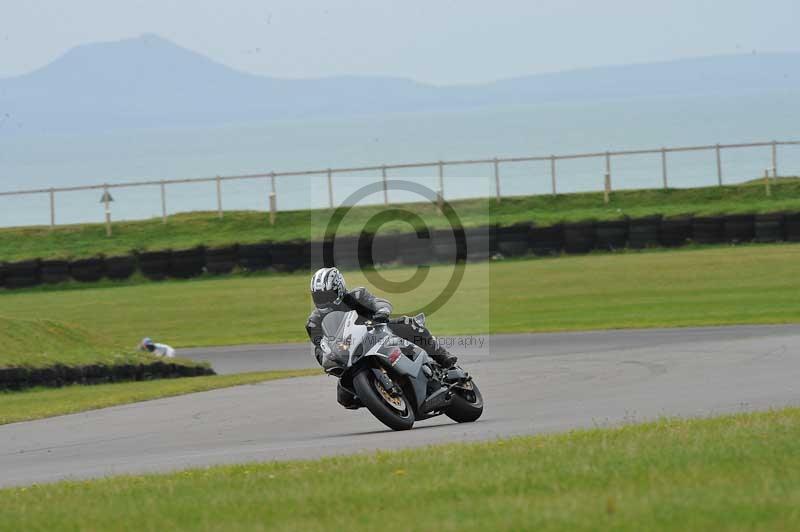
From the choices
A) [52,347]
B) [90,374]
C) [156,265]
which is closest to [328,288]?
[90,374]

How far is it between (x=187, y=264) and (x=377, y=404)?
1053 inches

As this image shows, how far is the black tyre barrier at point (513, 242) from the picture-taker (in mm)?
36844

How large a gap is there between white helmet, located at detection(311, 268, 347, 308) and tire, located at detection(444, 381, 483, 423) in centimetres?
157

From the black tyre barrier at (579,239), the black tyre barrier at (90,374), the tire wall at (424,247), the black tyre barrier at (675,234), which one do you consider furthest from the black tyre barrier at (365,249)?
the black tyre barrier at (90,374)

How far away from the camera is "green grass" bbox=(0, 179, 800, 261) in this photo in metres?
41.5

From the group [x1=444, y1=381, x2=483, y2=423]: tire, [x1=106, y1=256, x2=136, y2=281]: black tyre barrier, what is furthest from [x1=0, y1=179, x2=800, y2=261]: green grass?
[x1=444, y1=381, x2=483, y2=423]: tire

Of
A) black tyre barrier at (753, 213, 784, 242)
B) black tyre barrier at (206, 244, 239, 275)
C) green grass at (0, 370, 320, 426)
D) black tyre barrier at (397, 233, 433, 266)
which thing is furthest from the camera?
black tyre barrier at (206, 244, 239, 275)

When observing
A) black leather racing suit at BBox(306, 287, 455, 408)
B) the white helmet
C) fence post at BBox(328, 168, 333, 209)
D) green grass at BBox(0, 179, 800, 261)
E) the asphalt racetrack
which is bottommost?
the asphalt racetrack

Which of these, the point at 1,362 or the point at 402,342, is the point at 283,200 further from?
the point at 402,342

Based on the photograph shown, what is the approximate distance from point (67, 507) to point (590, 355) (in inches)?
465

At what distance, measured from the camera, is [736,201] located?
139ft

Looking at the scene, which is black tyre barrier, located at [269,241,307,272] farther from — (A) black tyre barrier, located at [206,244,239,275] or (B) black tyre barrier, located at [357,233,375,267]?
(B) black tyre barrier, located at [357,233,375,267]

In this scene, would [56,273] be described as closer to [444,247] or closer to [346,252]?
[346,252]

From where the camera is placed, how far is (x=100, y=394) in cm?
1811
